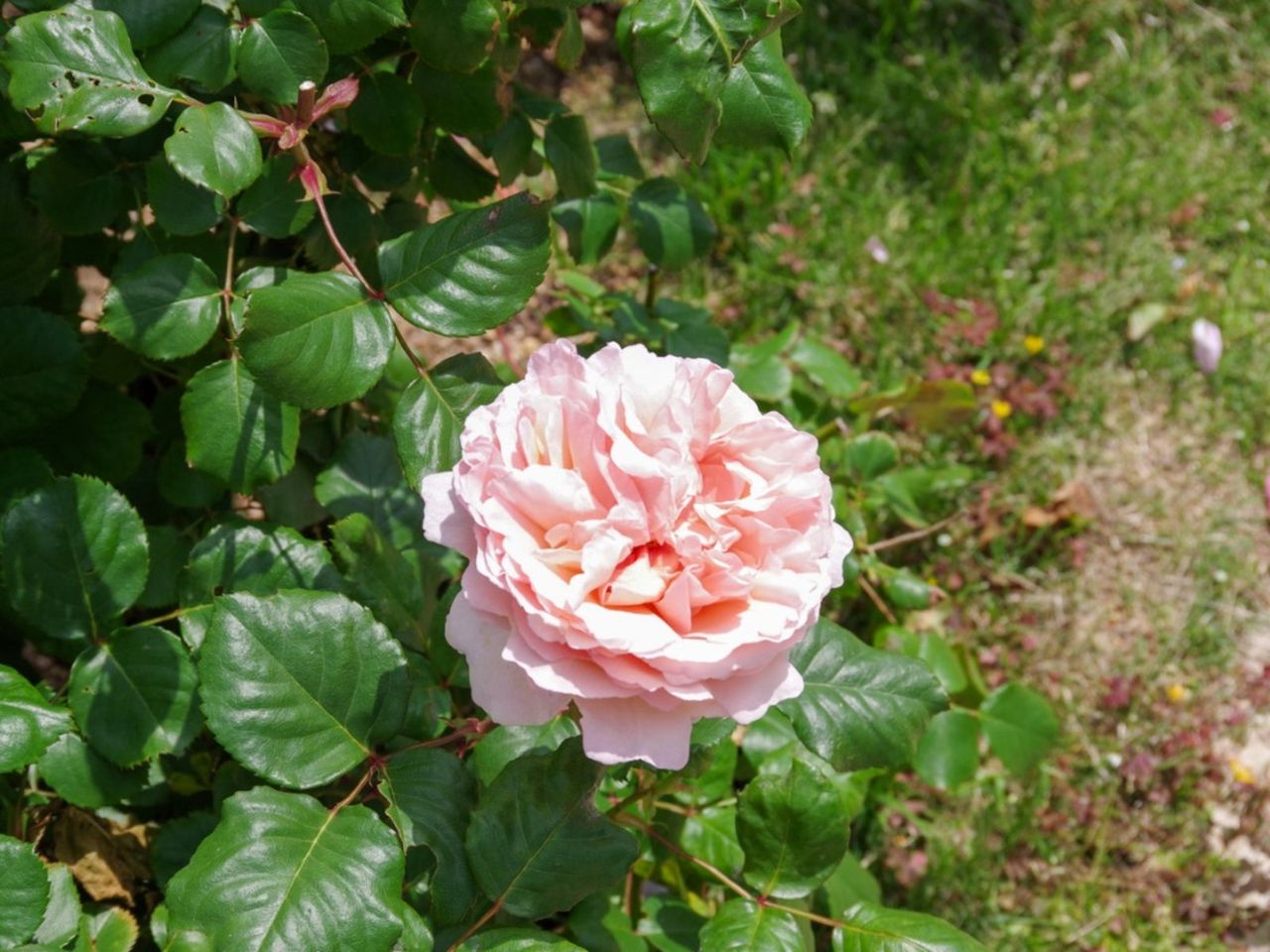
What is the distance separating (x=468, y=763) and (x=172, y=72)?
762 millimetres

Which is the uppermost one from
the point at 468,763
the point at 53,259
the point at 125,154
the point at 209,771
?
the point at 125,154

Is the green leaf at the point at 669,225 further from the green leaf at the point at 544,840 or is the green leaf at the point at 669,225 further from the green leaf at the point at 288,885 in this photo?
the green leaf at the point at 288,885

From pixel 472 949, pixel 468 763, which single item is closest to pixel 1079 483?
pixel 468 763

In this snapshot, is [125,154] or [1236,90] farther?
[1236,90]

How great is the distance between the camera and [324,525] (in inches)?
74.2

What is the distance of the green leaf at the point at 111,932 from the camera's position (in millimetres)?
1139

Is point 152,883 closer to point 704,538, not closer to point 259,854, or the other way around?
point 259,854

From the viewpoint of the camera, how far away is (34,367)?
53.8 inches

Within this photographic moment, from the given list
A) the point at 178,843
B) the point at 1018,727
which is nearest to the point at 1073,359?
the point at 1018,727

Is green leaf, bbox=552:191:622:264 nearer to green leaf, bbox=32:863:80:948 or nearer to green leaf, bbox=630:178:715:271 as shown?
green leaf, bbox=630:178:715:271

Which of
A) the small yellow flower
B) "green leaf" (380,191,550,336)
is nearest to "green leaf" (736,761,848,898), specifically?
"green leaf" (380,191,550,336)

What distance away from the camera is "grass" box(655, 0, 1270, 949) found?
7.20ft

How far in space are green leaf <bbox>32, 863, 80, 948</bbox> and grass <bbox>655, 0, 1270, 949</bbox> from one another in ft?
4.68

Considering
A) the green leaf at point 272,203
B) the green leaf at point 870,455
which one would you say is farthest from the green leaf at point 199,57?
the green leaf at point 870,455
